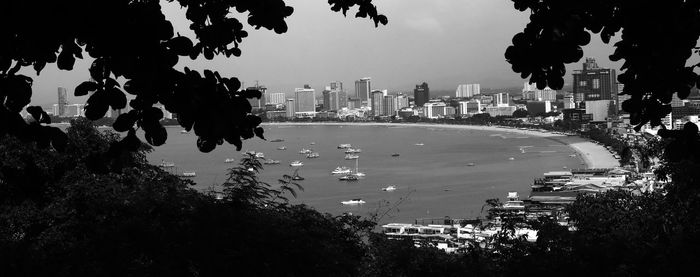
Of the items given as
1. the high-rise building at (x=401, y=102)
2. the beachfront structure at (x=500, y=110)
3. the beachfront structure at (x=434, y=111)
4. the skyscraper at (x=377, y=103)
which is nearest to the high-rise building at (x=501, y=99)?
the beachfront structure at (x=500, y=110)

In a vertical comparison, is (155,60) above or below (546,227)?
above

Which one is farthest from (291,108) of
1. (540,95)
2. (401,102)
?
(540,95)

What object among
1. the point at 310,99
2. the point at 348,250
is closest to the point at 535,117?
the point at 310,99

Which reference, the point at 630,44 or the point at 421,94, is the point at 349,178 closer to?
the point at 630,44

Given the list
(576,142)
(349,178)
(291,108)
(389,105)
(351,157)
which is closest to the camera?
(349,178)

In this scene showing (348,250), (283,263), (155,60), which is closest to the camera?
(155,60)

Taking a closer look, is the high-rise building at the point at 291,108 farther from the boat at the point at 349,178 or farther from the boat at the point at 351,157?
the boat at the point at 349,178

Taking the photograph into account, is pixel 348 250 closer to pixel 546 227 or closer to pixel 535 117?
pixel 546 227

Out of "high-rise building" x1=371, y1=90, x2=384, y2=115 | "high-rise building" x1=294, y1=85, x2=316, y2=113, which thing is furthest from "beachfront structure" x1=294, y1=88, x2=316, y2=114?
"high-rise building" x1=371, y1=90, x2=384, y2=115
